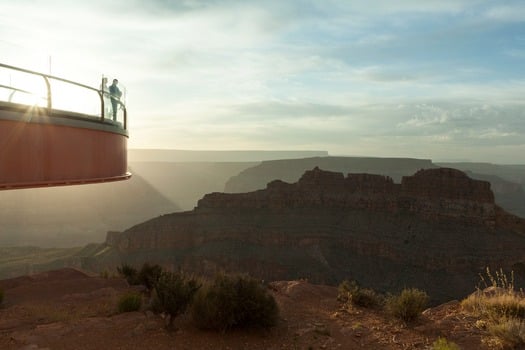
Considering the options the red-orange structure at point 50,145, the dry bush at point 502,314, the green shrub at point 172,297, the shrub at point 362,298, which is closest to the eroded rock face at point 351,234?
the shrub at point 362,298

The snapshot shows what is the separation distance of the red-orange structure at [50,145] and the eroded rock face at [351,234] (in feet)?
154

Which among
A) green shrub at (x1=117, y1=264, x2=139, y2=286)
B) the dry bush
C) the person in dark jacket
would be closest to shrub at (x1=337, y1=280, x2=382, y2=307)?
the dry bush

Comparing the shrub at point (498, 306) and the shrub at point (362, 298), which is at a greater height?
the shrub at point (498, 306)

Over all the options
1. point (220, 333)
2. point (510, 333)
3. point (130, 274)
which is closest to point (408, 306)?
point (510, 333)

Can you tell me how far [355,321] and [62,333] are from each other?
8016mm

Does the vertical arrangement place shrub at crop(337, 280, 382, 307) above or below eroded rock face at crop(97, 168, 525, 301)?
above

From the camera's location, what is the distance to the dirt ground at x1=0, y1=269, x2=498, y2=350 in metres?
9.78

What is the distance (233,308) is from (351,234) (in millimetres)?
56436

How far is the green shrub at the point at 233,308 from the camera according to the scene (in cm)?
1048

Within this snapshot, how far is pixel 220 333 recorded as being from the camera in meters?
10.4

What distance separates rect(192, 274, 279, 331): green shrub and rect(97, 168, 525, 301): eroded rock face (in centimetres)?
4255

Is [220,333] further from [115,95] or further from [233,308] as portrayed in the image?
[115,95]

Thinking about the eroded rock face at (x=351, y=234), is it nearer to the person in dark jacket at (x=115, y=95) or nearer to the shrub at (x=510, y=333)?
the shrub at (x=510, y=333)

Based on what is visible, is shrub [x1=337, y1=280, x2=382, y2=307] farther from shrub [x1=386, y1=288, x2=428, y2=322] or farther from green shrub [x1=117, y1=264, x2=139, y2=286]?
green shrub [x1=117, y1=264, x2=139, y2=286]
